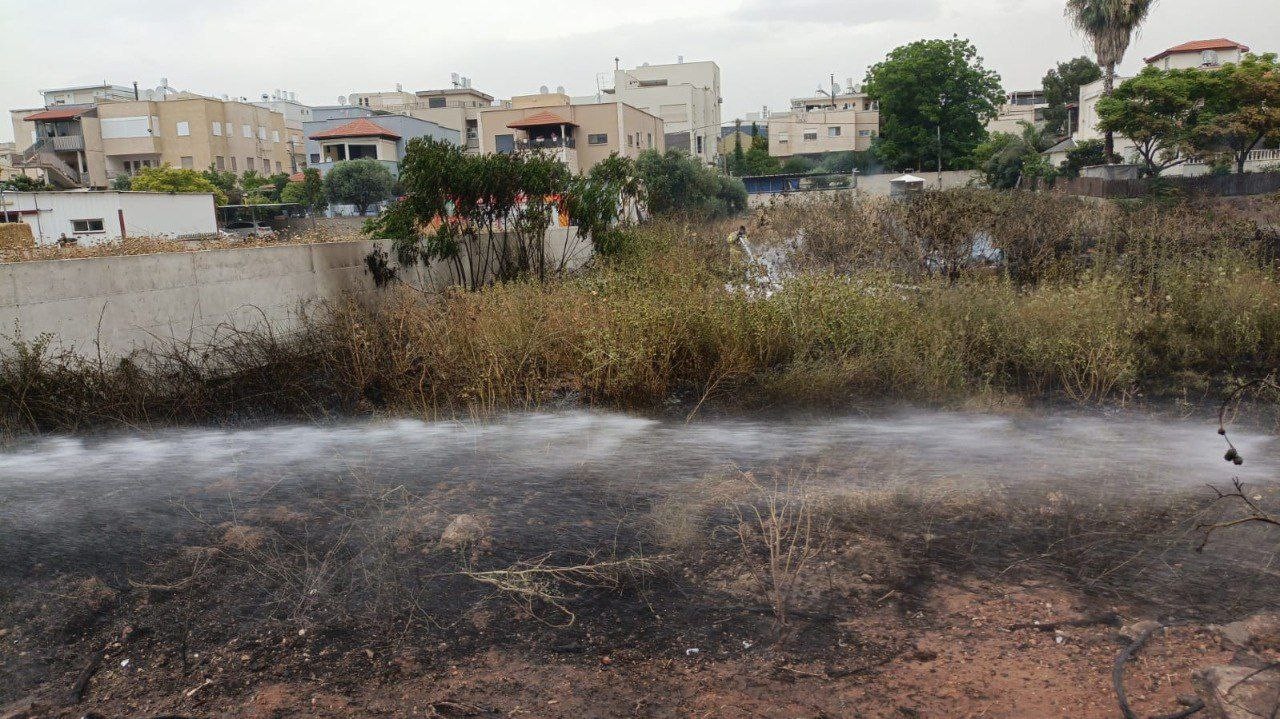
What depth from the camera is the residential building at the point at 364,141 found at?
57000mm

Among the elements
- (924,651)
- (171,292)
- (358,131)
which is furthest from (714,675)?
(358,131)

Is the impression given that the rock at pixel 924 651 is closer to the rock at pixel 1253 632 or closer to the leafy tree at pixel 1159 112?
the rock at pixel 1253 632

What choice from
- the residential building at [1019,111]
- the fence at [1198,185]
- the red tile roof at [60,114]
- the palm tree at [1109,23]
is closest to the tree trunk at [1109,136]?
the palm tree at [1109,23]

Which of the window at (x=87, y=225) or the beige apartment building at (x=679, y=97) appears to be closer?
the window at (x=87, y=225)

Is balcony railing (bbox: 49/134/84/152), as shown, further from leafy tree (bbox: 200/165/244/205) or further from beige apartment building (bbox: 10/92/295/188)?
leafy tree (bbox: 200/165/244/205)

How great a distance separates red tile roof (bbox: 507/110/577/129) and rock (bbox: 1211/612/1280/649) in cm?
5060

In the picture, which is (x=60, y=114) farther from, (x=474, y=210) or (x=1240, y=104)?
(x=1240, y=104)

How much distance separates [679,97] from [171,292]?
63.5 meters

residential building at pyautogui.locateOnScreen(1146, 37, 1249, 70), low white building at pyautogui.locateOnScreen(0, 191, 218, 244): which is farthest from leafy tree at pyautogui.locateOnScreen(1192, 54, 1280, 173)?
low white building at pyautogui.locateOnScreen(0, 191, 218, 244)

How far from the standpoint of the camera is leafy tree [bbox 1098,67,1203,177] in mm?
29688

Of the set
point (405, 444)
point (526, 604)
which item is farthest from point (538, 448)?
point (526, 604)

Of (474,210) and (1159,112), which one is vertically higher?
(1159,112)

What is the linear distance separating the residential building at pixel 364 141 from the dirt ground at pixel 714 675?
177 ft

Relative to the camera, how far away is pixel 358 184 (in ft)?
158
